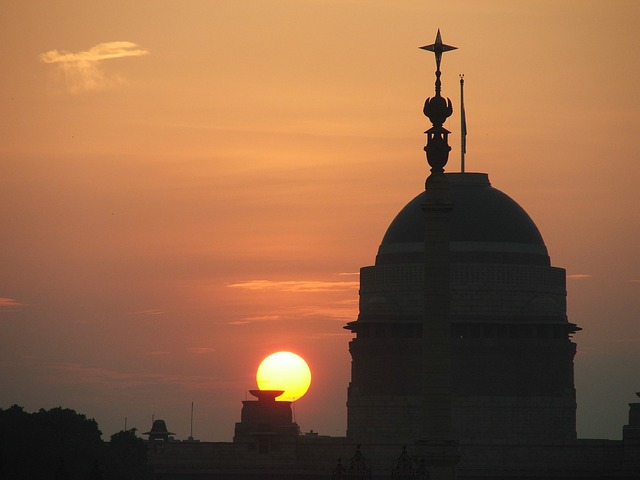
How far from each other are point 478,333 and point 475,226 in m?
7.54

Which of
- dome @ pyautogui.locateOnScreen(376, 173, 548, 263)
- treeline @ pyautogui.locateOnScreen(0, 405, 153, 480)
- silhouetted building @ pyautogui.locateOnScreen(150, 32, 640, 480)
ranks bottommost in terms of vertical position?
treeline @ pyautogui.locateOnScreen(0, 405, 153, 480)

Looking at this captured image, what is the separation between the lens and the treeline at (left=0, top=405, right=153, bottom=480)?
Result: 129 metres

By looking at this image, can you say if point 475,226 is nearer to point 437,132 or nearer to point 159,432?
point 159,432

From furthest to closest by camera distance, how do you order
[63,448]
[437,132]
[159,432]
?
[159,432]
[63,448]
[437,132]

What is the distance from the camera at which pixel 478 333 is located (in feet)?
522

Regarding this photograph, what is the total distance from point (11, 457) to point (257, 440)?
2382cm

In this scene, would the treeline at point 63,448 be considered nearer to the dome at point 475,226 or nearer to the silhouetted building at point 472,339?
the silhouetted building at point 472,339

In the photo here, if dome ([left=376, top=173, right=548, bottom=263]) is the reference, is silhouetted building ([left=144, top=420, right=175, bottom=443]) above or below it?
below

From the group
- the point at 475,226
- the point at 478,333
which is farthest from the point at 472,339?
the point at 475,226

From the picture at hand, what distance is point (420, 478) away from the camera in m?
100

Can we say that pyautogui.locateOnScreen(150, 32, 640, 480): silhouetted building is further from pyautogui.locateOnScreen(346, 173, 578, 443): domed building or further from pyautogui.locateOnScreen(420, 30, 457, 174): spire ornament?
pyautogui.locateOnScreen(420, 30, 457, 174): spire ornament

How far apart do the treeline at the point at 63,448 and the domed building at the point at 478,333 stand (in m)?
19.2

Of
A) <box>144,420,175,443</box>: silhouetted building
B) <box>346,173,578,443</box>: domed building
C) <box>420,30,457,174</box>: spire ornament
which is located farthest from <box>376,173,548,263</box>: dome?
<box>420,30,457,174</box>: spire ornament

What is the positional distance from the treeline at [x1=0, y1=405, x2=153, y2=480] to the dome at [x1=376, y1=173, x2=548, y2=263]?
2477 centimetres
